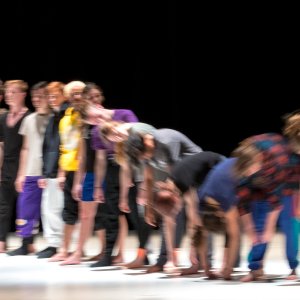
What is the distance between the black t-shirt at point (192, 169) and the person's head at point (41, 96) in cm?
161

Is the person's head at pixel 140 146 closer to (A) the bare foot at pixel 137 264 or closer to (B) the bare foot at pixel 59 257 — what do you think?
(A) the bare foot at pixel 137 264

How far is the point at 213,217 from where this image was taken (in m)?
5.61

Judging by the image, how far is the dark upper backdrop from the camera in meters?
9.70

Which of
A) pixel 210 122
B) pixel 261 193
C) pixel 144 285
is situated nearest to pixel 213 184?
pixel 261 193

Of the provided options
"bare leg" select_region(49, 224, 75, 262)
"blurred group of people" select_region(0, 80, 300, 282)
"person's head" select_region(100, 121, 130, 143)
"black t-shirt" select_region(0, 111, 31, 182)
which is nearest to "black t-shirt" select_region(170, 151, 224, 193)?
"blurred group of people" select_region(0, 80, 300, 282)

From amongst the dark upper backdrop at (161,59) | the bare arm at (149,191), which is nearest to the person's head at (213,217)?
the bare arm at (149,191)

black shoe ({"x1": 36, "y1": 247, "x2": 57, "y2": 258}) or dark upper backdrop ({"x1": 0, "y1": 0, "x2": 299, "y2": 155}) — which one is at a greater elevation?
dark upper backdrop ({"x1": 0, "y1": 0, "x2": 299, "y2": 155})

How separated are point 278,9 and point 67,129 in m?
3.37

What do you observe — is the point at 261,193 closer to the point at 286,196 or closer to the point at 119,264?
the point at 286,196

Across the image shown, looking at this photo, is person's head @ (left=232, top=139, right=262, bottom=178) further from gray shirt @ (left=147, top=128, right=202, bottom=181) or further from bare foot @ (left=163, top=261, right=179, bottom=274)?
bare foot @ (left=163, top=261, right=179, bottom=274)

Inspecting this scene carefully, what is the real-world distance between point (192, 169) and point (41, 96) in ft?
5.72

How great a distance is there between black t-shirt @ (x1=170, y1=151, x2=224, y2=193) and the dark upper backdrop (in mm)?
3760

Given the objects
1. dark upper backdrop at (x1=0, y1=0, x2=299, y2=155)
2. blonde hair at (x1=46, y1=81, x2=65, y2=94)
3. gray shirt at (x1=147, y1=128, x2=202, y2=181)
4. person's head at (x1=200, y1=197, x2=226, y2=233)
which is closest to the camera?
person's head at (x1=200, y1=197, x2=226, y2=233)

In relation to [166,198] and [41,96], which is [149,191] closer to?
[166,198]
